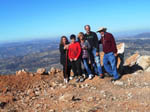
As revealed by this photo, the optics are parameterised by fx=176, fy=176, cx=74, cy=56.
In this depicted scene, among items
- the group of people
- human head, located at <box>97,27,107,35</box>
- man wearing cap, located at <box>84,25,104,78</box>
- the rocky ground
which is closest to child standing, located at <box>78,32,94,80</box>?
the group of people

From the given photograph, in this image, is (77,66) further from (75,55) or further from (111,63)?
(111,63)

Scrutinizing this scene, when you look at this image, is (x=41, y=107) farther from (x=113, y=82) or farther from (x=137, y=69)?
(x=137, y=69)

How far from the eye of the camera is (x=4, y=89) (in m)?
9.88

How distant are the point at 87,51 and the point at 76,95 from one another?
2.94 metres

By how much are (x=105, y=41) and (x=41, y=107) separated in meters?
4.99

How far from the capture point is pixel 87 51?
10125 millimetres

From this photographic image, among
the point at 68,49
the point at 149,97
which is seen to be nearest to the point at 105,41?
the point at 68,49

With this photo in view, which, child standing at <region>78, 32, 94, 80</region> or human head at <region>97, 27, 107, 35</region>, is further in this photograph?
child standing at <region>78, 32, 94, 80</region>

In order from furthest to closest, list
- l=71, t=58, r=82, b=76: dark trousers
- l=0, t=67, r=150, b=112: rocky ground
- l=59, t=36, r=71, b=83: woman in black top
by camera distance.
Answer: l=71, t=58, r=82, b=76: dark trousers → l=59, t=36, r=71, b=83: woman in black top → l=0, t=67, r=150, b=112: rocky ground

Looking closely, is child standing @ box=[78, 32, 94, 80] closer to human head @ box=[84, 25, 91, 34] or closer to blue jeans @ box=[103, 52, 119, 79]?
human head @ box=[84, 25, 91, 34]

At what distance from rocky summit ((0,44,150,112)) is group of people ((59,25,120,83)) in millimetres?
789

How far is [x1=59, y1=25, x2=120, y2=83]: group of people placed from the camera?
32.1 feet

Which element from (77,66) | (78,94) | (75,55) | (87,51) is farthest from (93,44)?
(78,94)

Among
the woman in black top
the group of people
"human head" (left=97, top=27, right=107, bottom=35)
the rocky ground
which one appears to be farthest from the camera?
the woman in black top
